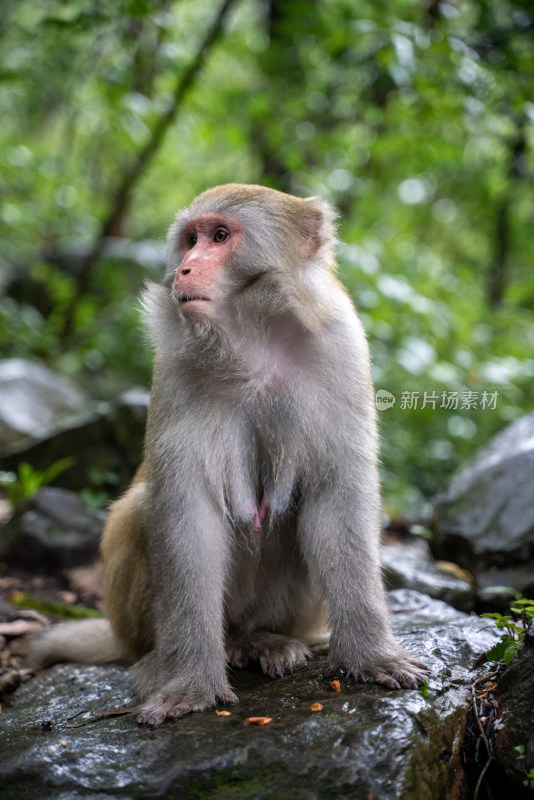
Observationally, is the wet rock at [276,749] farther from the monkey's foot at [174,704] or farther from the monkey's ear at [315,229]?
the monkey's ear at [315,229]

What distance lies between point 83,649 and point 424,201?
31.0 feet

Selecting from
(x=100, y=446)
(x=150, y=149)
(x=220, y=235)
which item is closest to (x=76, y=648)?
(x=220, y=235)

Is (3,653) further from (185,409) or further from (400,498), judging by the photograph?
(400,498)

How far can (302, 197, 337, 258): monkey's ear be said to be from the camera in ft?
10.2

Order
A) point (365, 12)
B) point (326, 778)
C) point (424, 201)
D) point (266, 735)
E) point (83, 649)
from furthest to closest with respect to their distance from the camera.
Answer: point (424, 201) < point (365, 12) < point (83, 649) < point (266, 735) < point (326, 778)

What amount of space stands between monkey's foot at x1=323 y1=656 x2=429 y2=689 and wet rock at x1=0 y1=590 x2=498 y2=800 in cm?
4

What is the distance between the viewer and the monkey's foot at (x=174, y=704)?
8.45ft

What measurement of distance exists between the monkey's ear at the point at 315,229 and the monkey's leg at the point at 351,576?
40.5 inches

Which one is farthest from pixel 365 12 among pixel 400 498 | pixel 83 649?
pixel 83 649

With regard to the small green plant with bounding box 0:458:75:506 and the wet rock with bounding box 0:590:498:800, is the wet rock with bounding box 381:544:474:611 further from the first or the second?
the small green plant with bounding box 0:458:75:506

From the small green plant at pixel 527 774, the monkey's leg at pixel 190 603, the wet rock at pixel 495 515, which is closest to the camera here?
the small green plant at pixel 527 774

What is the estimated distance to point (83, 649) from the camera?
3.75 m

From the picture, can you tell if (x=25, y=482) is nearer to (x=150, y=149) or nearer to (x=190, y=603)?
(x=190, y=603)

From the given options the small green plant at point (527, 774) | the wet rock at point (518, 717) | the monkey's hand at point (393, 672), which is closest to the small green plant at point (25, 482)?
the monkey's hand at point (393, 672)
